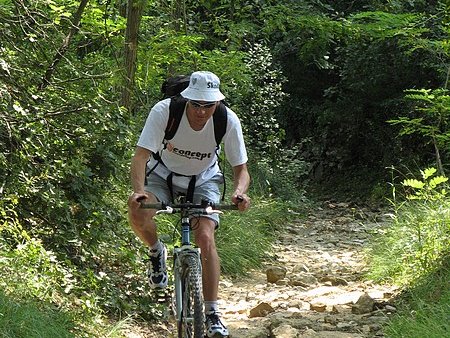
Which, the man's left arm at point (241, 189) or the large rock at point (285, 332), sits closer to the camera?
the man's left arm at point (241, 189)

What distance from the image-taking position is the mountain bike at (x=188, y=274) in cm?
442

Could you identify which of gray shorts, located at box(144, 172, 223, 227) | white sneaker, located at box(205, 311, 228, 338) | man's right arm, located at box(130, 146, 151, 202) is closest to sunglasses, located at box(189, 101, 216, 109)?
man's right arm, located at box(130, 146, 151, 202)

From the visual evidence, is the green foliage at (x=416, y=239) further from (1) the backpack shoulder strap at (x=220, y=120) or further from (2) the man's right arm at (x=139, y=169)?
(2) the man's right arm at (x=139, y=169)

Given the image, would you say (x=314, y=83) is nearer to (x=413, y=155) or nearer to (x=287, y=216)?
(x=413, y=155)

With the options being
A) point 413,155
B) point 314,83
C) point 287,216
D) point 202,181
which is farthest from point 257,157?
point 202,181

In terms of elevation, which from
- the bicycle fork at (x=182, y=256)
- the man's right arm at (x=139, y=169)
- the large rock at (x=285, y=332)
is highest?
the man's right arm at (x=139, y=169)

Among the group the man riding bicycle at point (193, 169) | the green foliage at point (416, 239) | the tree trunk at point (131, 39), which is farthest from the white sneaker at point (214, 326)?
the tree trunk at point (131, 39)

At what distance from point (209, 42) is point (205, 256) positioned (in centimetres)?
995

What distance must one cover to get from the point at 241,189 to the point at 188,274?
66 cm

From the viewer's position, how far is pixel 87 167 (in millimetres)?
6379

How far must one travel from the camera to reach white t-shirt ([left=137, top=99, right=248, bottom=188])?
4.82 meters

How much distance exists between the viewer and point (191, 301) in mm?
4590

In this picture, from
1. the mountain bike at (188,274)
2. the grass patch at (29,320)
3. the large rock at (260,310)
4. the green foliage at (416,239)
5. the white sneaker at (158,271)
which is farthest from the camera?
the large rock at (260,310)

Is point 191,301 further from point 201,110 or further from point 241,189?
point 201,110
